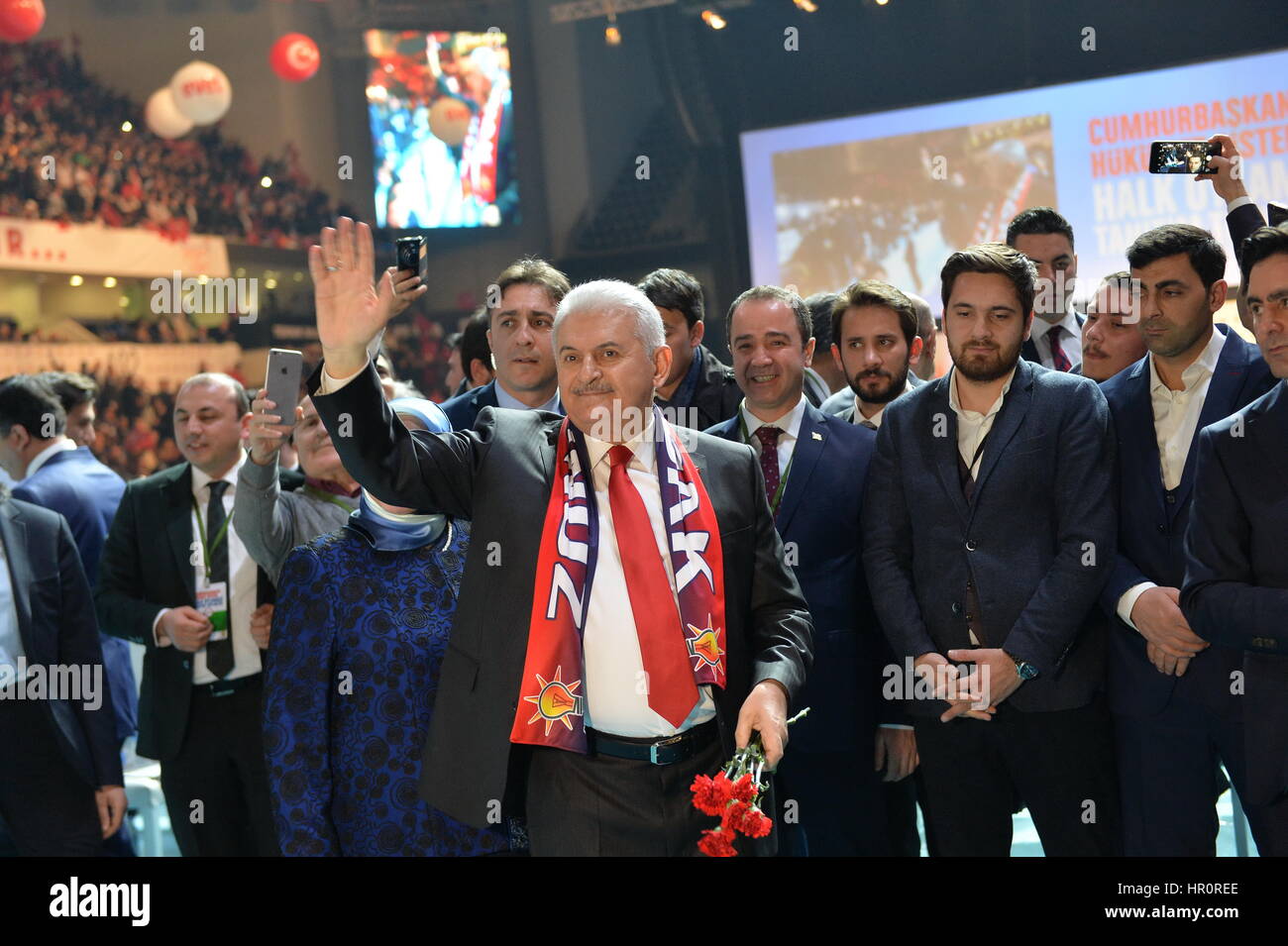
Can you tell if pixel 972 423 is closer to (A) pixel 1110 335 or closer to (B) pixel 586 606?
(A) pixel 1110 335

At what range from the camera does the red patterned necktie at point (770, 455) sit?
3.03 m

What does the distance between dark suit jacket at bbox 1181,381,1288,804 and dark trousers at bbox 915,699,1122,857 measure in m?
0.33

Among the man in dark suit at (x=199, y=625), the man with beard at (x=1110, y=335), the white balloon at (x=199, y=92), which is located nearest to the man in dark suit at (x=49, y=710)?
the man in dark suit at (x=199, y=625)

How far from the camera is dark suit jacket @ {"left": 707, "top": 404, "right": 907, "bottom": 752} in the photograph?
2879mm

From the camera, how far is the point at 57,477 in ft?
14.0

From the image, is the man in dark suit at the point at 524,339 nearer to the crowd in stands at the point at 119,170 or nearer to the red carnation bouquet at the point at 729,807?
the red carnation bouquet at the point at 729,807

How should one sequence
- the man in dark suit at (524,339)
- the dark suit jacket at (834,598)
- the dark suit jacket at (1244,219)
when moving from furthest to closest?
the man in dark suit at (524,339)
the dark suit jacket at (1244,219)
the dark suit jacket at (834,598)

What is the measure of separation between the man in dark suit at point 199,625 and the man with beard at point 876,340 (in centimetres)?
160

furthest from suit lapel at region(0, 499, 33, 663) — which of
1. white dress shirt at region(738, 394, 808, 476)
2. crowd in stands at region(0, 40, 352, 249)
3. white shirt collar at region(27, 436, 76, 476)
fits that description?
crowd in stands at region(0, 40, 352, 249)

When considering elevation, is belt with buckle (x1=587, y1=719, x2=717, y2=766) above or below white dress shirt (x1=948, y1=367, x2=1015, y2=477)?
below

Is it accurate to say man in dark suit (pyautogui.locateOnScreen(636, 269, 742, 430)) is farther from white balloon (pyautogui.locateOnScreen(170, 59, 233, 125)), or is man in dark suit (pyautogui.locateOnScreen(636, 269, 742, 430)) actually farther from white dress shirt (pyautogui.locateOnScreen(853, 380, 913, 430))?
white balloon (pyautogui.locateOnScreen(170, 59, 233, 125))

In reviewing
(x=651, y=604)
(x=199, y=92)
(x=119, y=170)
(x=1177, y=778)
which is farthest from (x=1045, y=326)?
(x=119, y=170)

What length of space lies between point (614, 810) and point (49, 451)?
311 centimetres

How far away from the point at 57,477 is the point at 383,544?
2297 millimetres
